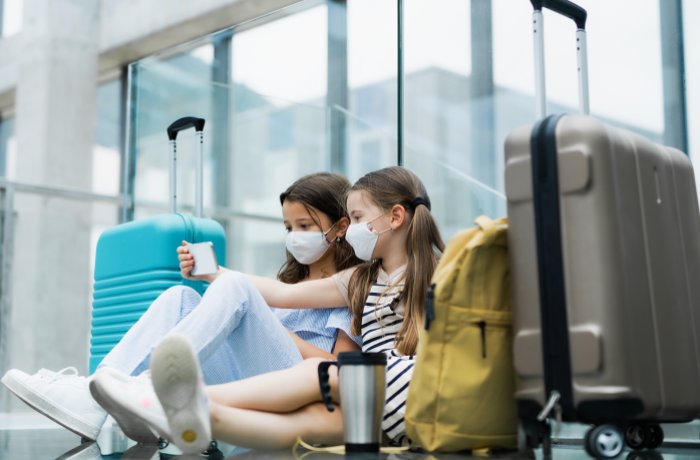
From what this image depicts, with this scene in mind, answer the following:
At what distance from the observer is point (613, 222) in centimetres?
160

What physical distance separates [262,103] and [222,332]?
7.10 ft

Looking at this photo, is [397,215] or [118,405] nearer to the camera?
[118,405]

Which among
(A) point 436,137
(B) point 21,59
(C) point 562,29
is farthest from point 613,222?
(B) point 21,59

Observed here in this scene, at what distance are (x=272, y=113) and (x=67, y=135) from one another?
269 centimetres

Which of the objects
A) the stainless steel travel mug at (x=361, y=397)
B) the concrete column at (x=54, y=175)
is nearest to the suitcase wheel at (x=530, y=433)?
the stainless steel travel mug at (x=361, y=397)

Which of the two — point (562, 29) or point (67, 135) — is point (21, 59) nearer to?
point (67, 135)

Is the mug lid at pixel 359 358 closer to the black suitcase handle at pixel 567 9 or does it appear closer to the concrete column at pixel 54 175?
the black suitcase handle at pixel 567 9

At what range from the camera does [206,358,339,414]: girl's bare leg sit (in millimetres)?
1729

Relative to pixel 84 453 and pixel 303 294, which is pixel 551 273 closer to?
pixel 303 294

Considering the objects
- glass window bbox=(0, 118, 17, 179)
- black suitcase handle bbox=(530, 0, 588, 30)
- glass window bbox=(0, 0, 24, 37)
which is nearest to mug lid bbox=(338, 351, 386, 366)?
black suitcase handle bbox=(530, 0, 588, 30)

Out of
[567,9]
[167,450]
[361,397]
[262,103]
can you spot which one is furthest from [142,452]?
[262,103]

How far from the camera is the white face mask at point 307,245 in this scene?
2.38m

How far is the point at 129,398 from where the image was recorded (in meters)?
1.65

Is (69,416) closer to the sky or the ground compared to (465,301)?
closer to the ground
